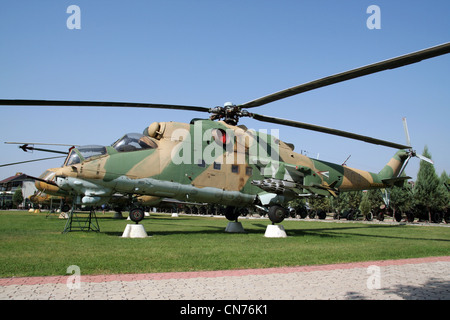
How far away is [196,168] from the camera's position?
13867mm

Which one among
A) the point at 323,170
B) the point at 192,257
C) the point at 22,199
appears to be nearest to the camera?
the point at 192,257

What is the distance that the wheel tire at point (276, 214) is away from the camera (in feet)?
45.9

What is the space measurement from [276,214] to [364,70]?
7689 millimetres

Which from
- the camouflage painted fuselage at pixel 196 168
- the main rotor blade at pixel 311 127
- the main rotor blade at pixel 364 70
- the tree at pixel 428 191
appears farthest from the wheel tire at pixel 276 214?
the tree at pixel 428 191

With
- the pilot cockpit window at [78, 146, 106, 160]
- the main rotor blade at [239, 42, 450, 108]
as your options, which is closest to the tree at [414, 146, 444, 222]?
the main rotor blade at [239, 42, 450, 108]

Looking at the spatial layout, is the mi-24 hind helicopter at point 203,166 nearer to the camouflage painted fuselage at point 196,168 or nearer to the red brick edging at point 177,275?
the camouflage painted fuselage at point 196,168

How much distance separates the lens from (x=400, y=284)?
571 centimetres

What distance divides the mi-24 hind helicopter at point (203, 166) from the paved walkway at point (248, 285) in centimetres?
587

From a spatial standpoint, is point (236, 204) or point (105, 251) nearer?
point (105, 251)

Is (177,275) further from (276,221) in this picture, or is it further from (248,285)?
(276,221)
